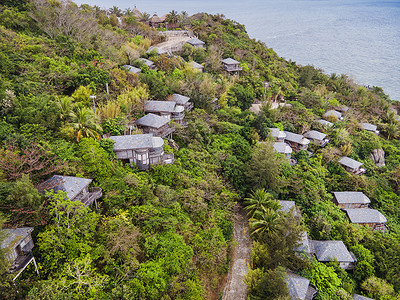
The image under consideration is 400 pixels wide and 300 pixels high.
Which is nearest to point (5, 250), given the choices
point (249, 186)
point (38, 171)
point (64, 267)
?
point (64, 267)

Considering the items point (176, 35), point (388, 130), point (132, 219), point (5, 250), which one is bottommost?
point (388, 130)

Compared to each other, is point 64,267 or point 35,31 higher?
point 35,31

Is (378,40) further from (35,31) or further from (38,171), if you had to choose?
(38,171)

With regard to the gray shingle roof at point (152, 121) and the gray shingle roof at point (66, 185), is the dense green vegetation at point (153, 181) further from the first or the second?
the gray shingle roof at point (152, 121)

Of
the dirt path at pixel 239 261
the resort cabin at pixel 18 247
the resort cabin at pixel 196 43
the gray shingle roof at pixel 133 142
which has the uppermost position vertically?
the resort cabin at pixel 196 43

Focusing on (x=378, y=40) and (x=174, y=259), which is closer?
(x=174, y=259)

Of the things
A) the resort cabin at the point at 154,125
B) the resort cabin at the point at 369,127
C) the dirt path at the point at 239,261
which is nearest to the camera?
the dirt path at the point at 239,261

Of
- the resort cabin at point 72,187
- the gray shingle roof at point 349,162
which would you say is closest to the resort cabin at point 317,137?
the gray shingle roof at point 349,162
